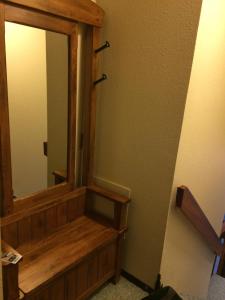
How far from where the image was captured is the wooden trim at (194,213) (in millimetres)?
1677

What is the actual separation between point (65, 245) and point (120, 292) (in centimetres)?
58

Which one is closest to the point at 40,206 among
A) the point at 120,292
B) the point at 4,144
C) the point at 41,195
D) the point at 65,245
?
the point at 41,195

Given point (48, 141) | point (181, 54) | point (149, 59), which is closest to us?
point (181, 54)

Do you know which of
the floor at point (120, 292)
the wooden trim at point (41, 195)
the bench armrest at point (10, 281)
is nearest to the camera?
the bench armrest at point (10, 281)

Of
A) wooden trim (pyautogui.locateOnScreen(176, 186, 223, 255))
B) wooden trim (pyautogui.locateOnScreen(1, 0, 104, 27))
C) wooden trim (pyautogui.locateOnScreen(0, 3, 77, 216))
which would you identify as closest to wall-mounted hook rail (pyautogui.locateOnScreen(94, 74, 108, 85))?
wooden trim (pyautogui.locateOnScreen(0, 3, 77, 216))

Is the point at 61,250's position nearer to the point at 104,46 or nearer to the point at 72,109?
the point at 72,109

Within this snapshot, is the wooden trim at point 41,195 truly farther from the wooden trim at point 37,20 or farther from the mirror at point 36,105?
the wooden trim at point 37,20

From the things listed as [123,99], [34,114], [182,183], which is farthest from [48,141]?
[182,183]

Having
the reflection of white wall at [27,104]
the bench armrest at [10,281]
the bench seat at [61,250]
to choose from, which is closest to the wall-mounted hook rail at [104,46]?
the reflection of white wall at [27,104]

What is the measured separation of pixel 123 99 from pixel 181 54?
1.56 ft

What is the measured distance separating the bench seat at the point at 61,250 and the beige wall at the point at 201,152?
50cm

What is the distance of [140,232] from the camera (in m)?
1.83

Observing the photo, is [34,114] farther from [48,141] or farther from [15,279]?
[15,279]

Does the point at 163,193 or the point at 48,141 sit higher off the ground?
the point at 48,141
